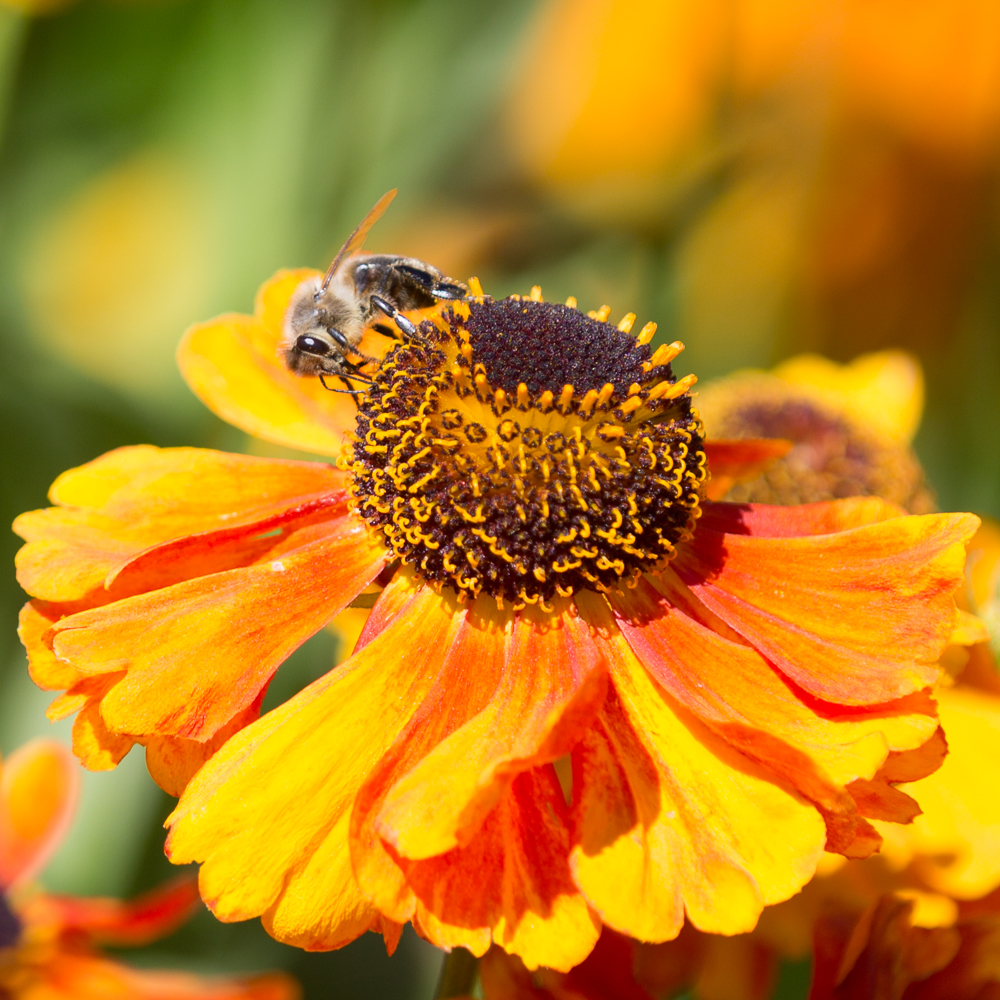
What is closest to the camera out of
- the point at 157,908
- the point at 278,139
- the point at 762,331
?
the point at 157,908

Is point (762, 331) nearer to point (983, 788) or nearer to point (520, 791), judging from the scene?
point (983, 788)

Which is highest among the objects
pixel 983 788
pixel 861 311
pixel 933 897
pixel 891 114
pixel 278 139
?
pixel 891 114

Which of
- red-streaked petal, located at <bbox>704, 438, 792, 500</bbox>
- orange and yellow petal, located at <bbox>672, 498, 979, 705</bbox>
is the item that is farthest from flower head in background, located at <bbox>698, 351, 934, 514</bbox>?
orange and yellow petal, located at <bbox>672, 498, 979, 705</bbox>

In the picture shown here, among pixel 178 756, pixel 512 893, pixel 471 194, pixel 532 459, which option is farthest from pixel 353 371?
pixel 471 194

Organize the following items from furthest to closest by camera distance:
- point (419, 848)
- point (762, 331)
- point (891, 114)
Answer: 1. point (891, 114)
2. point (762, 331)
3. point (419, 848)

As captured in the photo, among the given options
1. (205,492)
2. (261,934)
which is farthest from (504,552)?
(261,934)

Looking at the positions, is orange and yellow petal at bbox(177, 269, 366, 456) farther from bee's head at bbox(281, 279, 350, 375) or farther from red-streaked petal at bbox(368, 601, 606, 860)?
red-streaked petal at bbox(368, 601, 606, 860)

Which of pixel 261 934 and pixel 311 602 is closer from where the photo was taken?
pixel 311 602
